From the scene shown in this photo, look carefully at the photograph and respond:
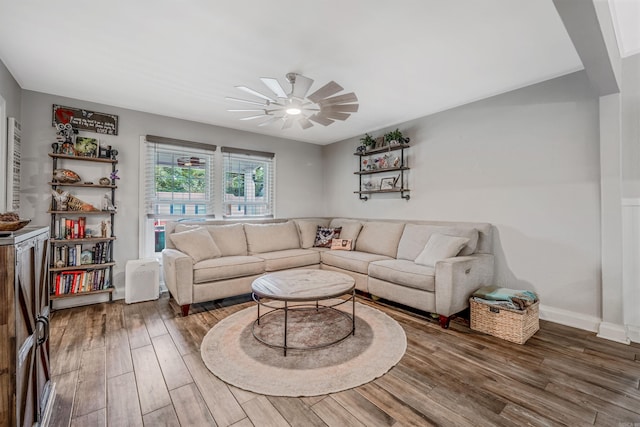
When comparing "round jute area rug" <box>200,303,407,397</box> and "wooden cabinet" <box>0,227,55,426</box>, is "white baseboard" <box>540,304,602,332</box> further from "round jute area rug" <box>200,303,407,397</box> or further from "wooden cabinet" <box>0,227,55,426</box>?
"wooden cabinet" <box>0,227,55,426</box>

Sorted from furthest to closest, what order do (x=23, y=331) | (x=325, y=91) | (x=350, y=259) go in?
(x=350, y=259), (x=325, y=91), (x=23, y=331)

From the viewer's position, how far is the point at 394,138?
163 inches

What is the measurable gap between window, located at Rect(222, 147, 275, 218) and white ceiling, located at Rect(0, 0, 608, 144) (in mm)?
1311

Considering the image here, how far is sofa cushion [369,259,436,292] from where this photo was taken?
2.84 meters

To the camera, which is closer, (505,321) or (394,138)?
(505,321)

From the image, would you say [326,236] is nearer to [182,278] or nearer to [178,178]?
[182,278]

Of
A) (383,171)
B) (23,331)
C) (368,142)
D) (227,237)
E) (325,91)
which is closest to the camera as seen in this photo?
(23,331)

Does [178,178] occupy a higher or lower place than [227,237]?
higher

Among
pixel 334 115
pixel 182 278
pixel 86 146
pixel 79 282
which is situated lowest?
pixel 79 282

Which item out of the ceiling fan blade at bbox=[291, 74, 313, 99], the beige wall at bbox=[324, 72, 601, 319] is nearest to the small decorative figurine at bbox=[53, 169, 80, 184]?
the ceiling fan blade at bbox=[291, 74, 313, 99]

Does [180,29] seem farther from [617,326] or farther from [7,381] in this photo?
[617,326]

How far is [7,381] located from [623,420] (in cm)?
296

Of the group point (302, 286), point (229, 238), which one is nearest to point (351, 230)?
point (229, 238)

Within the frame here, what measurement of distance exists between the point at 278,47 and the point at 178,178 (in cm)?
267
